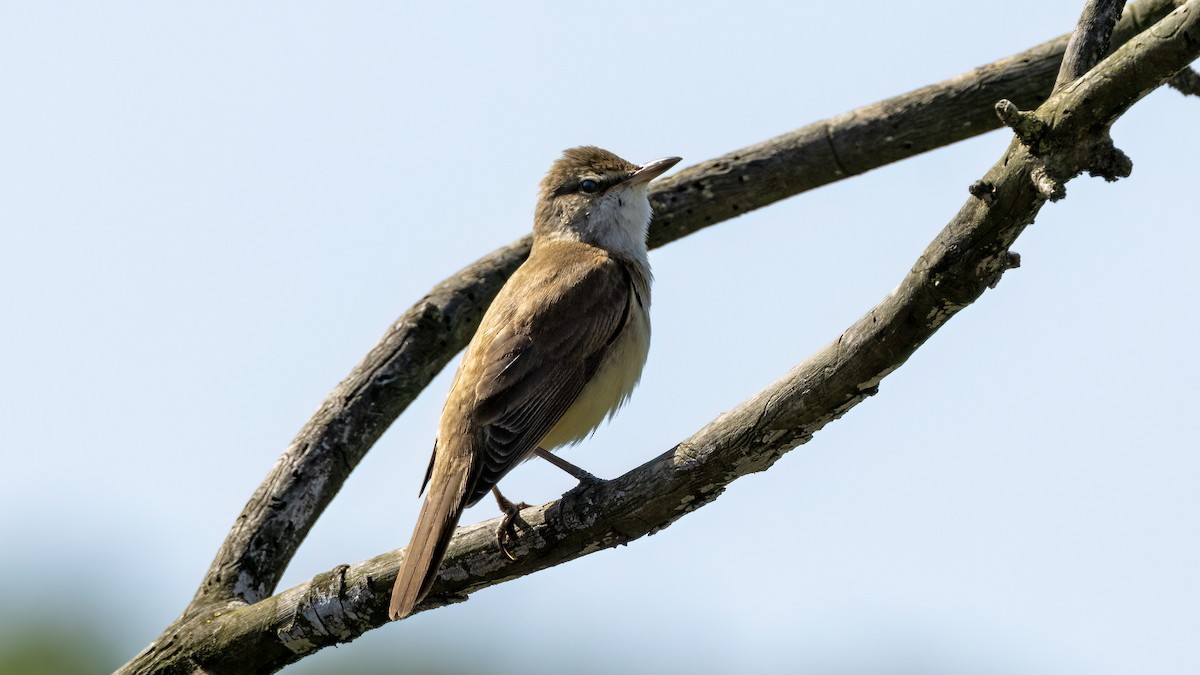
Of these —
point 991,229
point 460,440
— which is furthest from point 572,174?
point 991,229

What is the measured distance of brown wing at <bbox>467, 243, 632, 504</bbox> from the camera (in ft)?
20.1

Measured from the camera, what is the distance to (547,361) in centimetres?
652

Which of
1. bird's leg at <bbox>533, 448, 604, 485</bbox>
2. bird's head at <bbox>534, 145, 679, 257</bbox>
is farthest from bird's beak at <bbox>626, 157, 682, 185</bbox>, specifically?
bird's leg at <bbox>533, 448, 604, 485</bbox>

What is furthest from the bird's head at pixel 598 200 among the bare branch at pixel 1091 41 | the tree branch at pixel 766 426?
the bare branch at pixel 1091 41

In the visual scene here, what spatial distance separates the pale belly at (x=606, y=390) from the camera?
21.7 feet

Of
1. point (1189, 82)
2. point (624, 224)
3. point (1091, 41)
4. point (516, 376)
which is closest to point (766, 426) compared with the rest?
point (1091, 41)

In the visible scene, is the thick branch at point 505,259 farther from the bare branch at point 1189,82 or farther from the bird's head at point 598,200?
the bare branch at point 1189,82

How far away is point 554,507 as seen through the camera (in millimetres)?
5391

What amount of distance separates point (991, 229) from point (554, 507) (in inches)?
87.4

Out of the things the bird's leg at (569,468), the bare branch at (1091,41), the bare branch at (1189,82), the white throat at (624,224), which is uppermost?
the bare branch at (1189,82)

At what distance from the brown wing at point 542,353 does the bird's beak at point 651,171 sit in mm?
652

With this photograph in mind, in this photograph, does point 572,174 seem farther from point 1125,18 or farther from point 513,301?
point 1125,18

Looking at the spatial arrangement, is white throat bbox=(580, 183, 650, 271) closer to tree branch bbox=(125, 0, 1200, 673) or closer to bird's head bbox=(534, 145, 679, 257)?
bird's head bbox=(534, 145, 679, 257)

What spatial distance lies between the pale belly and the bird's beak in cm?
111
